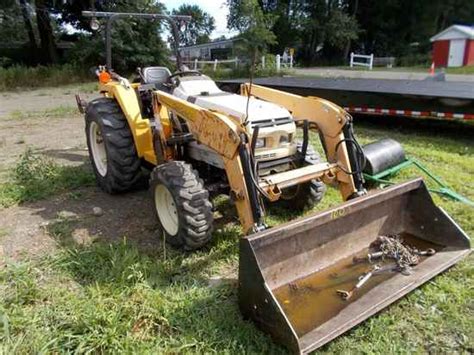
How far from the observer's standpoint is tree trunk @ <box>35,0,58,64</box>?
72.9ft

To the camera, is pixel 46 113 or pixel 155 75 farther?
pixel 46 113

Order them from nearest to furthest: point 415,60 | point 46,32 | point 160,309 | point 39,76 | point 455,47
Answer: point 160,309 → point 39,76 → point 46,32 → point 455,47 → point 415,60

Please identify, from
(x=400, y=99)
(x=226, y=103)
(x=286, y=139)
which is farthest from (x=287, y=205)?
(x=400, y=99)

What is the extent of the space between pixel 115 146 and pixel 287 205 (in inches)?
69.5

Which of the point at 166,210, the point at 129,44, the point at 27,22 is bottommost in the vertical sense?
the point at 166,210

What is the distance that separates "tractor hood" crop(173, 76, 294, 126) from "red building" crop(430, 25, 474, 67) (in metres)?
30.6

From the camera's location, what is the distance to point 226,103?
11.9 ft

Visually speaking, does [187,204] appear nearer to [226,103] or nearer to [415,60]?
[226,103]

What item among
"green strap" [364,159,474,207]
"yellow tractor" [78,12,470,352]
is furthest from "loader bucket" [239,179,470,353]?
"green strap" [364,159,474,207]

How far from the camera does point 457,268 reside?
3217mm

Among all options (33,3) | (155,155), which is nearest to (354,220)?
(155,155)

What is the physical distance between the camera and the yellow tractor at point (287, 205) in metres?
2.63

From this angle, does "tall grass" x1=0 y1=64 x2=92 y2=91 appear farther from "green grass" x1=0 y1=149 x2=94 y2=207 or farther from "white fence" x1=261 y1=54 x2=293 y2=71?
"green grass" x1=0 y1=149 x2=94 y2=207

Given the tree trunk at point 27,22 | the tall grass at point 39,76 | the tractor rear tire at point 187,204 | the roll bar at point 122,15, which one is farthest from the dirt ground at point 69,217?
the tree trunk at point 27,22
